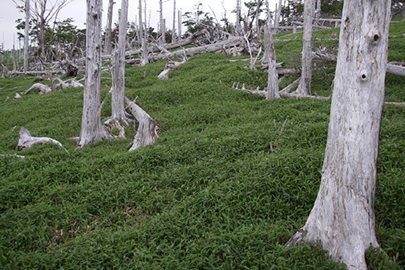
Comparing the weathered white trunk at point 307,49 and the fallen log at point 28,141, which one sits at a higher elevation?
the weathered white trunk at point 307,49

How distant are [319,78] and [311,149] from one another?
6.98 metres

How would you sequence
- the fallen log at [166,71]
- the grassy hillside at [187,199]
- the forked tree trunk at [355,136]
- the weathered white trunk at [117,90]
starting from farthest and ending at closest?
the fallen log at [166,71] → the weathered white trunk at [117,90] → the grassy hillside at [187,199] → the forked tree trunk at [355,136]

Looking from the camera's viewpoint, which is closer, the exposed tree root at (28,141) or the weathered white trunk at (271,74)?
the exposed tree root at (28,141)

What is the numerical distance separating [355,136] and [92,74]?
6.54 metres

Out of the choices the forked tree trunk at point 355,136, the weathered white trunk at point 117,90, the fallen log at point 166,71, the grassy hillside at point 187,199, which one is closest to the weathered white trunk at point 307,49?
the grassy hillside at point 187,199

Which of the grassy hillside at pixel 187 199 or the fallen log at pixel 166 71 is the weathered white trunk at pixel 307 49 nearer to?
the grassy hillside at pixel 187 199

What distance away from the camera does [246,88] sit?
11125mm

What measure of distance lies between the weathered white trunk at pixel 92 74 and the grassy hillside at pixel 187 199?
1.43ft

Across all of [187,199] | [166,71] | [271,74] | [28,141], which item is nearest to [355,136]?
[187,199]

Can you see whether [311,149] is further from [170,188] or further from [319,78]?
[319,78]

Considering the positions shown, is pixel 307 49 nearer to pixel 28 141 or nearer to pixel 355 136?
pixel 355 136

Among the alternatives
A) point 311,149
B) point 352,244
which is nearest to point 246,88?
point 311,149

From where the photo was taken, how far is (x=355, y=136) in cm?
297

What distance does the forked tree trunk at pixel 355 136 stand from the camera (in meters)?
2.83
